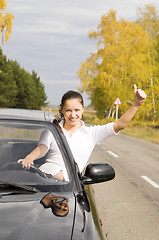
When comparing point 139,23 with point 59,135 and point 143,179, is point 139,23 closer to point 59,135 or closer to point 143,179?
point 143,179

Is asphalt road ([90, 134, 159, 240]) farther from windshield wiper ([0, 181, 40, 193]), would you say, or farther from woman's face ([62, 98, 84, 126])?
windshield wiper ([0, 181, 40, 193])

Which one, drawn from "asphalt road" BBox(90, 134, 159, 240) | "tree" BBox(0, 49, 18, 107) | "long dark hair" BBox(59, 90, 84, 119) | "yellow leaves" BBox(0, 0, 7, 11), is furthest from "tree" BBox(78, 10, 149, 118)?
"long dark hair" BBox(59, 90, 84, 119)

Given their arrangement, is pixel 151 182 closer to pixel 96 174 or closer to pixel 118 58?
pixel 96 174

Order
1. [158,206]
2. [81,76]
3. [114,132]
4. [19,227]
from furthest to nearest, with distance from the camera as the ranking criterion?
[81,76]
[158,206]
[114,132]
[19,227]

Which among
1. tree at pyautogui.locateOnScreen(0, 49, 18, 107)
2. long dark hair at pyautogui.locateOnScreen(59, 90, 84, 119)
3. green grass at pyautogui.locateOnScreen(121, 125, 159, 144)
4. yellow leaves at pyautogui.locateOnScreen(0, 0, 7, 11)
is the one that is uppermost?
yellow leaves at pyautogui.locateOnScreen(0, 0, 7, 11)

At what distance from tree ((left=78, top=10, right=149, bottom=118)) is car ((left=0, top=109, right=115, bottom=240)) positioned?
41412 millimetres

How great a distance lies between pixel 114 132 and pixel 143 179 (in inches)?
228

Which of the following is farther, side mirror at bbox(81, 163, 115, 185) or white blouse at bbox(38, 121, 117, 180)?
white blouse at bbox(38, 121, 117, 180)

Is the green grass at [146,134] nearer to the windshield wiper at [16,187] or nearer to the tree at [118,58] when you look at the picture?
the tree at [118,58]

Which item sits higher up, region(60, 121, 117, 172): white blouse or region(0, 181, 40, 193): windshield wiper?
region(60, 121, 117, 172): white blouse

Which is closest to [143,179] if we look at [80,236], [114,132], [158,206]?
[158,206]

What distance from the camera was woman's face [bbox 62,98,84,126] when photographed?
344 cm

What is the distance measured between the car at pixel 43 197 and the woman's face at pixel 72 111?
24 cm

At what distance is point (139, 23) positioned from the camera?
49.3m
